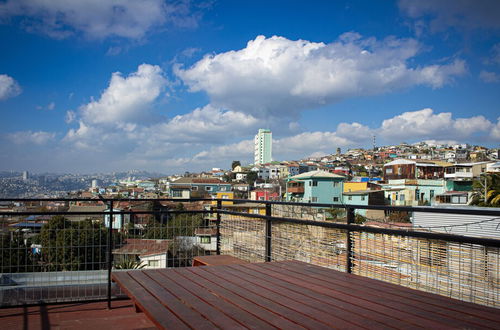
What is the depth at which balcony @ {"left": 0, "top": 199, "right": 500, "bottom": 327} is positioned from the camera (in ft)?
6.78

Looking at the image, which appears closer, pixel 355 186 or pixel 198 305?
pixel 198 305

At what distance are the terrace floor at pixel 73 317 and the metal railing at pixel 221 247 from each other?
133 millimetres

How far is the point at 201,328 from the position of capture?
4.45ft

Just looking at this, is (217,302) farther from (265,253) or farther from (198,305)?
(265,253)

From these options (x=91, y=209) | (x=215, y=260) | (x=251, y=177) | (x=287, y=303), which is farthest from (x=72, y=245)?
(x=251, y=177)

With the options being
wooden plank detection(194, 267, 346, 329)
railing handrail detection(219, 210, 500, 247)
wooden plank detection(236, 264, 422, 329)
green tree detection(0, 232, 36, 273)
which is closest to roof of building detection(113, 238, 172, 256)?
green tree detection(0, 232, 36, 273)

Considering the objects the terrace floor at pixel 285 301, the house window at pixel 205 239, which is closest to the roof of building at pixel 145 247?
the house window at pixel 205 239

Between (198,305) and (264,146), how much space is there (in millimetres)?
157941

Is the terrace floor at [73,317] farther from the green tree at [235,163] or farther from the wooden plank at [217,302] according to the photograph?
the green tree at [235,163]

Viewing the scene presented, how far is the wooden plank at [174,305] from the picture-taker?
1423 millimetres

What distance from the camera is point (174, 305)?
1.69 meters

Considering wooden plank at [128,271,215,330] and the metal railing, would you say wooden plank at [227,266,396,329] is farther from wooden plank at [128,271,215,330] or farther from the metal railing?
the metal railing

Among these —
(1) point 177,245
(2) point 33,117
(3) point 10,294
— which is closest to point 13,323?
(3) point 10,294

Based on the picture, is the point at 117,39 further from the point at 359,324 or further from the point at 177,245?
the point at 359,324
